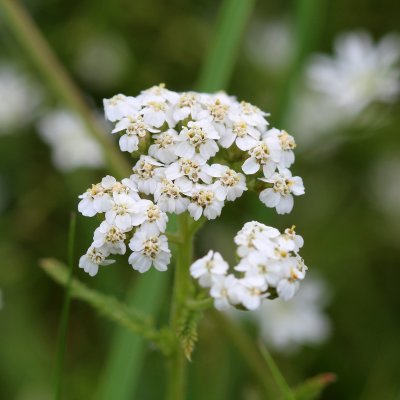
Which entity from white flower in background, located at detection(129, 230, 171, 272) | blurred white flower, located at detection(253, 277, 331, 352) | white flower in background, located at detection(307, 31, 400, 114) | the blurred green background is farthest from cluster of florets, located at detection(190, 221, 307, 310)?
white flower in background, located at detection(307, 31, 400, 114)

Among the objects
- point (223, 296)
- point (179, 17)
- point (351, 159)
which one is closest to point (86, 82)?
point (179, 17)

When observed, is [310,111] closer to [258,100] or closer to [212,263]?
[258,100]

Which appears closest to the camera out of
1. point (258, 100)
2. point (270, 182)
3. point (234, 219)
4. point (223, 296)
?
Answer: point (223, 296)

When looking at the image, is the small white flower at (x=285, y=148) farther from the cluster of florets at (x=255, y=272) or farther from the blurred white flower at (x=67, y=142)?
the blurred white flower at (x=67, y=142)

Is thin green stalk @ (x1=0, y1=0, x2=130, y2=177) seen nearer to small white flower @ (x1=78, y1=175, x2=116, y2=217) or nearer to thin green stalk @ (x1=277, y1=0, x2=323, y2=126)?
thin green stalk @ (x1=277, y1=0, x2=323, y2=126)

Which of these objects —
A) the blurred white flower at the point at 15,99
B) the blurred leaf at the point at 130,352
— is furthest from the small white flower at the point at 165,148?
the blurred white flower at the point at 15,99

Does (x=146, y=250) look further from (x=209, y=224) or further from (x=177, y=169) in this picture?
(x=209, y=224)

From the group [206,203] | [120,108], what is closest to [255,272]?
[206,203]
